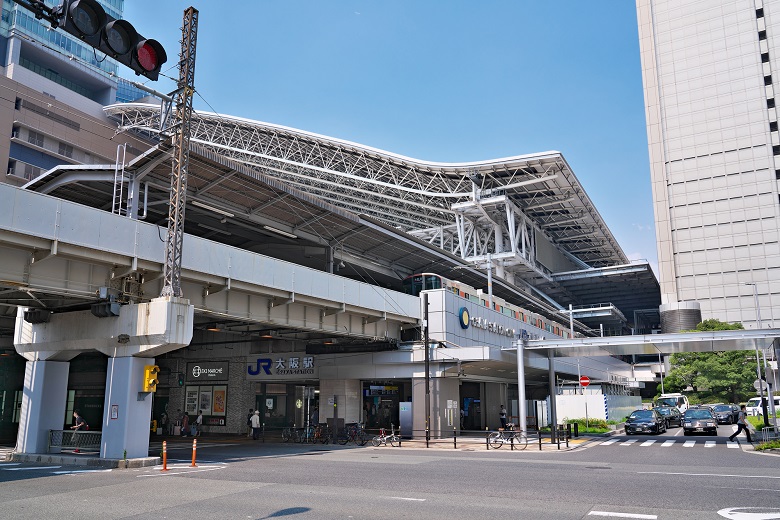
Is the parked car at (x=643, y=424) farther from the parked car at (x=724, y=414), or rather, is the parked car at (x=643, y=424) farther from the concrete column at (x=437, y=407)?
the parked car at (x=724, y=414)

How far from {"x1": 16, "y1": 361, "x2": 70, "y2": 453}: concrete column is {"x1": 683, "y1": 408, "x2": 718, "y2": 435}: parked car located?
3349cm

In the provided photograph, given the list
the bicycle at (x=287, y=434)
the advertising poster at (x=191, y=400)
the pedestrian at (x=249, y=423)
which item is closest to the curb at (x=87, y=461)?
the bicycle at (x=287, y=434)

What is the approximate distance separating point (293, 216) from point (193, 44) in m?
15.4

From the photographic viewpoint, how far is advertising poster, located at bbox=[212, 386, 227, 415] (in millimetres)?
41250

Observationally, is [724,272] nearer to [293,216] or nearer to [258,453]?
[293,216]

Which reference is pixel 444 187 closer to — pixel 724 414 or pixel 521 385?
pixel 724 414

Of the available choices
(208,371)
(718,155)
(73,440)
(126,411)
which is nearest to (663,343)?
(126,411)

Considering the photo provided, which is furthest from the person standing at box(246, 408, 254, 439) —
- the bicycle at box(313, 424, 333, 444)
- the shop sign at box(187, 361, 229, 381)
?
the bicycle at box(313, 424, 333, 444)

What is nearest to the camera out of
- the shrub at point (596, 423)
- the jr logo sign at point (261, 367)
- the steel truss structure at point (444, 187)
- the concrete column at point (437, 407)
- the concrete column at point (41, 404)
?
the concrete column at point (41, 404)

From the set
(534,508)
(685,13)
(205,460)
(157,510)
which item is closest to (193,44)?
(205,460)

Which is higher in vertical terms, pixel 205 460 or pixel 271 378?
pixel 271 378

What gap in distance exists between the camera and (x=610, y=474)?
1775 cm

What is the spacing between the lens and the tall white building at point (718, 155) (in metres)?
95.9

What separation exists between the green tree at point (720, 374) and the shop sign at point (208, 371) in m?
59.3
